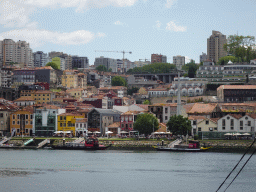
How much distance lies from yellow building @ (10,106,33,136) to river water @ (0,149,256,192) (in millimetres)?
31115

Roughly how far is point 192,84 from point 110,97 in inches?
918

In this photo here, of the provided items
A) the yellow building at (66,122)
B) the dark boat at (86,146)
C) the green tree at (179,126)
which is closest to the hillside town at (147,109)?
the yellow building at (66,122)

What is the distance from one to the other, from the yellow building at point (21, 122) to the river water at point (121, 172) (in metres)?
31.1

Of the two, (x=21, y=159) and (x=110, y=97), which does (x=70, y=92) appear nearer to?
(x=110, y=97)

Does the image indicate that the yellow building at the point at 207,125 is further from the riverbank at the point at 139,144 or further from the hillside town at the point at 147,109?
the riverbank at the point at 139,144

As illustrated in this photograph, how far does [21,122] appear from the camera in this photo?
400ft

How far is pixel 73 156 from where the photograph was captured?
88.1 m

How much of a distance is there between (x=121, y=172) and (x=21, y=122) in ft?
195

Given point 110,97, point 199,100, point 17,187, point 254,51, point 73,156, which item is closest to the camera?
point 17,187

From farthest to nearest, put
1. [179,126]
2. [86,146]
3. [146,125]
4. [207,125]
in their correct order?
1. [146,125]
2. [207,125]
3. [179,126]
4. [86,146]

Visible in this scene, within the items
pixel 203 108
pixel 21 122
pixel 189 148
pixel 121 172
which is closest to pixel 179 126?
pixel 189 148

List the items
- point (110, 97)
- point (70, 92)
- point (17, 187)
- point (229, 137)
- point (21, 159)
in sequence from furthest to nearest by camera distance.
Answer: point (70, 92)
point (110, 97)
point (229, 137)
point (21, 159)
point (17, 187)

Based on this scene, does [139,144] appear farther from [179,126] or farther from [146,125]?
[146,125]

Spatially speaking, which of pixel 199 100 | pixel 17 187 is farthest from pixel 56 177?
pixel 199 100
